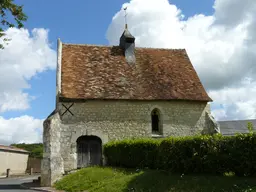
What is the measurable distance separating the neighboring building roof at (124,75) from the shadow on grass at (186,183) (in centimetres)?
731

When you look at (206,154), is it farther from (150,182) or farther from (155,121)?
(155,121)

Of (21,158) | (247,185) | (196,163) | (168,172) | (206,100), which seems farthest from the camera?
(21,158)

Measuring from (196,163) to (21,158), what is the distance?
2780 cm

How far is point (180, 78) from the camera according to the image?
20312 mm

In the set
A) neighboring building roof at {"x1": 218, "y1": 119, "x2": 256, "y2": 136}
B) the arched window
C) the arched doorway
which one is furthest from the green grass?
neighboring building roof at {"x1": 218, "y1": 119, "x2": 256, "y2": 136}

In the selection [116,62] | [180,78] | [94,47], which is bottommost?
[180,78]

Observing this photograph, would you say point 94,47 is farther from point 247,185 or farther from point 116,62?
point 247,185

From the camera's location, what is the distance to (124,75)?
19.5m

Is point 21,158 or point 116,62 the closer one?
point 116,62

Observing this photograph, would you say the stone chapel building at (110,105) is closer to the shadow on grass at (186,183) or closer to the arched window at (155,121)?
the arched window at (155,121)

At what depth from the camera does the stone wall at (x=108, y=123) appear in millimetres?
16047

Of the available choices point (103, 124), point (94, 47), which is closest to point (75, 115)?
point (103, 124)

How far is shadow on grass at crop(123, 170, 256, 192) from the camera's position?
901cm

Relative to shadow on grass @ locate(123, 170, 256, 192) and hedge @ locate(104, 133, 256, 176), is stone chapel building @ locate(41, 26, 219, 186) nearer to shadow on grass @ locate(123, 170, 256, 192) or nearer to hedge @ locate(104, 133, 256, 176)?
hedge @ locate(104, 133, 256, 176)
